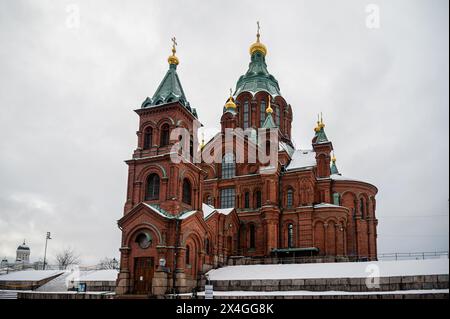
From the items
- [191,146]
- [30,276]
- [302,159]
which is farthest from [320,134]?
[30,276]

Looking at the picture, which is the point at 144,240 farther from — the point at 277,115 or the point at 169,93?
the point at 277,115

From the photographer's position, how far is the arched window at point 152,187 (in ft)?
109

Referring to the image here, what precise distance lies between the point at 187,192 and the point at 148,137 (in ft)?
18.8

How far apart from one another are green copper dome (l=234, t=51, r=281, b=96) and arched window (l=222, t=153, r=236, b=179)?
11.7 metres

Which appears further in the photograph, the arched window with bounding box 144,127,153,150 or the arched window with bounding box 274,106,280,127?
the arched window with bounding box 274,106,280,127

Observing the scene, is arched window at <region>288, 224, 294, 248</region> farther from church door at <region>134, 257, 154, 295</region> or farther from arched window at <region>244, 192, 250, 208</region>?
church door at <region>134, 257, 154, 295</region>

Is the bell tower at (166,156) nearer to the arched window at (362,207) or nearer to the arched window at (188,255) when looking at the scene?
the arched window at (188,255)

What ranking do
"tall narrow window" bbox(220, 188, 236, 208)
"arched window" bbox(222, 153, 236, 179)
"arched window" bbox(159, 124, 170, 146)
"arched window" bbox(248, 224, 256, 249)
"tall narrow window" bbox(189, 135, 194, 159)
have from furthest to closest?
"arched window" bbox(222, 153, 236, 179), "tall narrow window" bbox(220, 188, 236, 208), "arched window" bbox(248, 224, 256, 249), "tall narrow window" bbox(189, 135, 194, 159), "arched window" bbox(159, 124, 170, 146)

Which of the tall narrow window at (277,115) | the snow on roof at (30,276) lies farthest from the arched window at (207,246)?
the tall narrow window at (277,115)

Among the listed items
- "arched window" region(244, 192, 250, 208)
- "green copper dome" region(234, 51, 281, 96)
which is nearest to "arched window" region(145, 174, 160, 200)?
"arched window" region(244, 192, 250, 208)

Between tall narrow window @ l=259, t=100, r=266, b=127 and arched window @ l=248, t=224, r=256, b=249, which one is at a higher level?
tall narrow window @ l=259, t=100, r=266, b=127

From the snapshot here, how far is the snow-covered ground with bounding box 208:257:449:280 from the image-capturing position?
28577 mm

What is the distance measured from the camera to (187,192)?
34.7 m

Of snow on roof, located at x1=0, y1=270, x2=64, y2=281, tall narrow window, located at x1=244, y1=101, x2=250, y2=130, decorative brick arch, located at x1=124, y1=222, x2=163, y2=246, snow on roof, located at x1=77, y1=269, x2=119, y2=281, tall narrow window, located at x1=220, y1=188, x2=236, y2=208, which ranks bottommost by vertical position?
snow on roof, located at x1=0, y1=270, x2=64, y2=281
